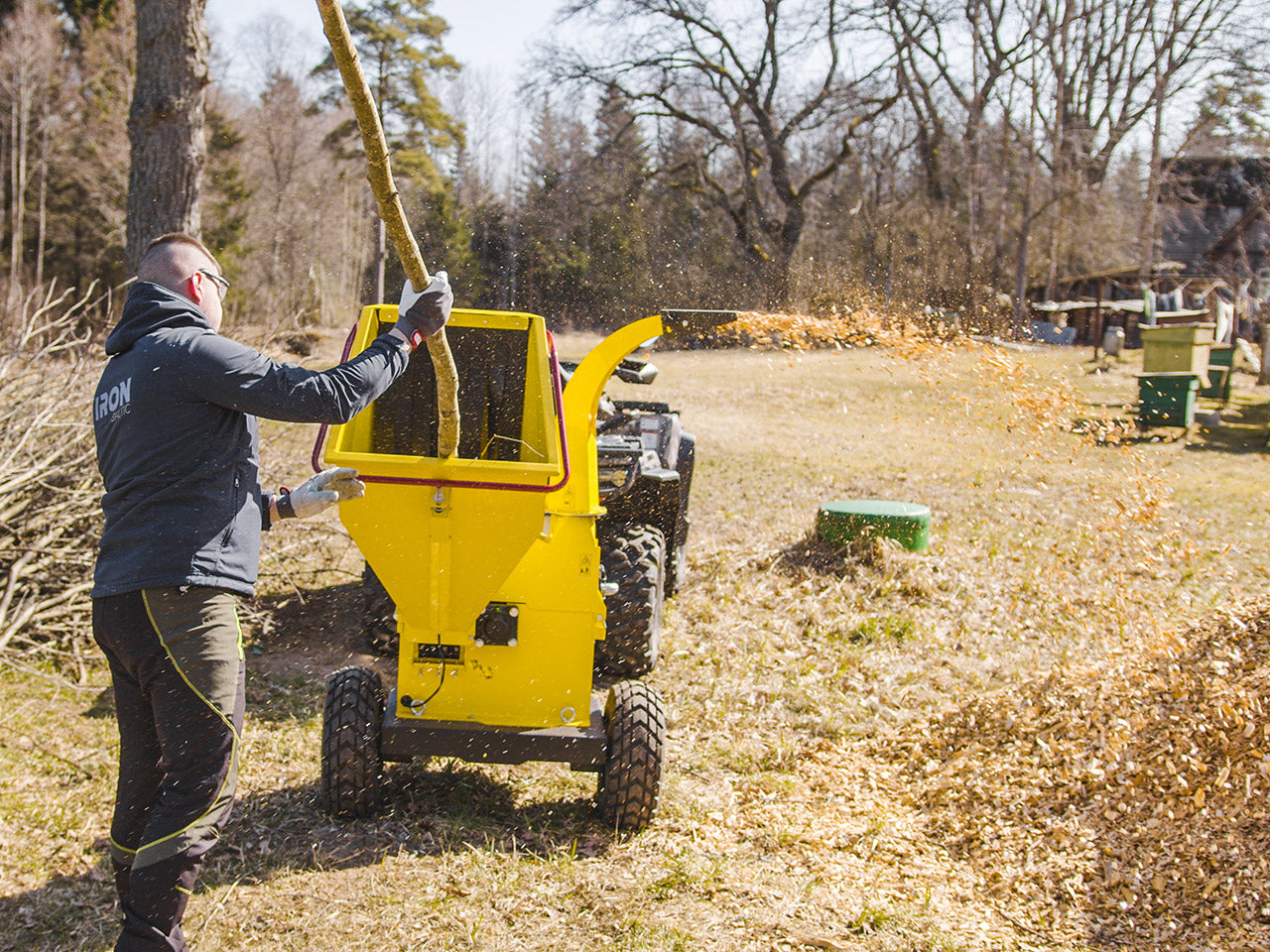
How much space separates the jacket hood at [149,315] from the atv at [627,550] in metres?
2.25

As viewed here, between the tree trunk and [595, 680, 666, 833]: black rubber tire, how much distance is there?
5.20 m

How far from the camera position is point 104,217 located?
26.1 m

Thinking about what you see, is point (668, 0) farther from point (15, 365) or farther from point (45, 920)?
point (45, 920)

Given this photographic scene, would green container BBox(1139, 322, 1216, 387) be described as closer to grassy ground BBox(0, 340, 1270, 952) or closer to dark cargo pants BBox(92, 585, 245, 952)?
grassy ground BBox(0, 340, 1270, 952)

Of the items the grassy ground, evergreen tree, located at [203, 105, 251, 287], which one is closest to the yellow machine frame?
the grassy ground

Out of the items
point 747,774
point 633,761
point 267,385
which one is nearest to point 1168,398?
point 747,774

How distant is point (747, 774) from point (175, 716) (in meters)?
2.71

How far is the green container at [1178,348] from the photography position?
1470cm

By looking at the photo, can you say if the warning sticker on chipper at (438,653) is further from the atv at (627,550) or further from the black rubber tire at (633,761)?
the atv at (627,550)

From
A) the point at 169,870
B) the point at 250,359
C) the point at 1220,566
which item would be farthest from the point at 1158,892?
the point at 1220,566

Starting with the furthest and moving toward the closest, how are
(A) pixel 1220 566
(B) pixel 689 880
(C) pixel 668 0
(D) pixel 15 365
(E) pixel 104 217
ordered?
1. (C) pixel 668 0
2. (E) pixel 104 217
3. (A) pixel 1220 566
4. (D) pixel 15 365
5. (B) pixel 689 880

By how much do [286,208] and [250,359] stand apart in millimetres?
30456

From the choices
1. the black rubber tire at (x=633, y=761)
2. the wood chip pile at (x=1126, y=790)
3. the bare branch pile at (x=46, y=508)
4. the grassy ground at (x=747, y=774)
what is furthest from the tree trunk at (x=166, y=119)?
the wood chip pile at (x=1126, y=790)

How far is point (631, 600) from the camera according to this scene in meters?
5.20
